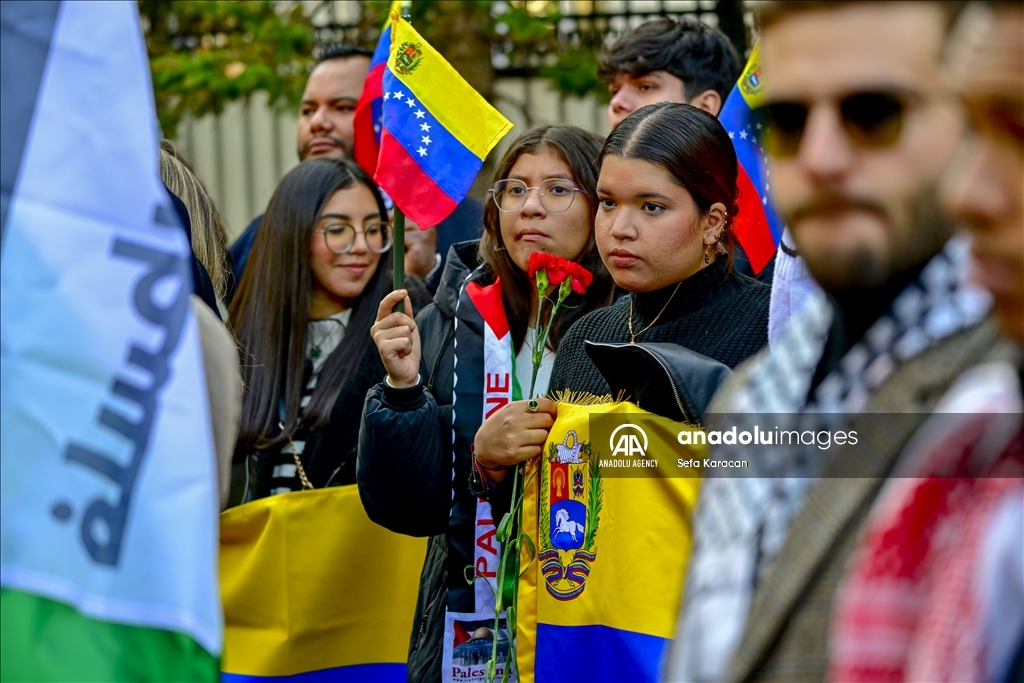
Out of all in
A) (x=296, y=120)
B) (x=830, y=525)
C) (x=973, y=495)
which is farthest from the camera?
(x=296, y=120)

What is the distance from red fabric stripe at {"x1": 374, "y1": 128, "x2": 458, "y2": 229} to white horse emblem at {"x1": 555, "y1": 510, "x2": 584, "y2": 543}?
1.09m

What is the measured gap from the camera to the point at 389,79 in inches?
148

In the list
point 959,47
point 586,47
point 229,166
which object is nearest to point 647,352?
point 959,47

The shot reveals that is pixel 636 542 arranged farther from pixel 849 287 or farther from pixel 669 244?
pixel 849 287

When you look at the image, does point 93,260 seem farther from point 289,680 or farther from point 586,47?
point 586,47

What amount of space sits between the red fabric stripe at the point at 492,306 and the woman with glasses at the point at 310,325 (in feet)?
2.02

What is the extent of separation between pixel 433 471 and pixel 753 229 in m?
1.16

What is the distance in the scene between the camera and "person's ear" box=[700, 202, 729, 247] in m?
3.21

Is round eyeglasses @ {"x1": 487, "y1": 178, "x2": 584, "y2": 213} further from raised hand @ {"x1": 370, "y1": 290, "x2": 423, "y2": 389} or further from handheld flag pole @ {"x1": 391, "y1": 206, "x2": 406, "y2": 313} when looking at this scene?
raised hand @ {"x1": 370, "y1": 290, "x2": 423, "y2": 389}

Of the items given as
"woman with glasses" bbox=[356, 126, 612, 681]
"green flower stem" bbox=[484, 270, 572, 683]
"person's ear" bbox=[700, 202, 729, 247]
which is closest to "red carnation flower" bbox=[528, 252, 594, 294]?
"green flower stem" bbox=[484, 270, 572, 683]

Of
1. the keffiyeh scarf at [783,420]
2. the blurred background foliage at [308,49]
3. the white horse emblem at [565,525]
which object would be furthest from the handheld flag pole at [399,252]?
the blurred background foliage at [308,49]

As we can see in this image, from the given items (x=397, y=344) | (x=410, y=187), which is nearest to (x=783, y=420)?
(x=397, y=344)

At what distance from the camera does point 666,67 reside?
180 inches

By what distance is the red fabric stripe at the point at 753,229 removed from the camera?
3.81 meters
